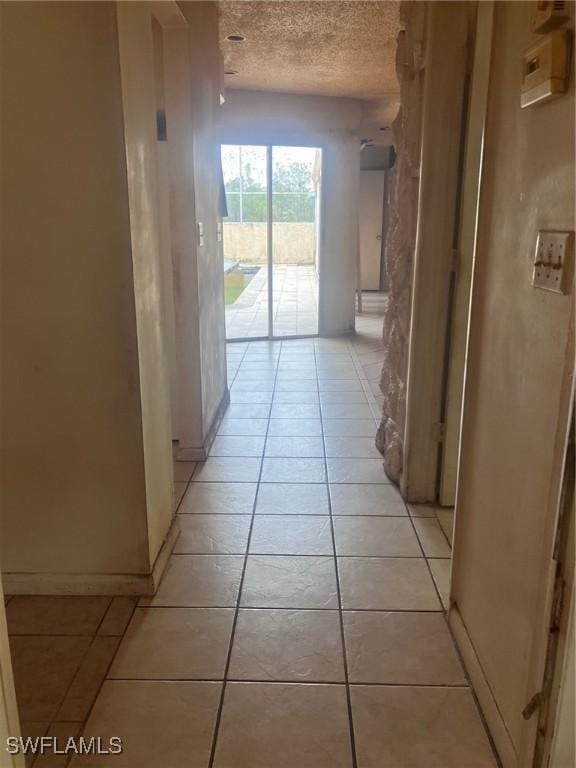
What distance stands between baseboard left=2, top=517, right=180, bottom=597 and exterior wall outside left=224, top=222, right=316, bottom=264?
15.3 feet

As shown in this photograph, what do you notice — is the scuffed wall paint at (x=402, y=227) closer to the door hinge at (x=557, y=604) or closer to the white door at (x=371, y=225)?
the door hinge at (x=557, y=604)

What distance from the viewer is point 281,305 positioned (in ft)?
24.7

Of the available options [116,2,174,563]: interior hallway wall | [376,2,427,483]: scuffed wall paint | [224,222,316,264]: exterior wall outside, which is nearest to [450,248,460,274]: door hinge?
[376,2,427,483]: scuffed wall paint

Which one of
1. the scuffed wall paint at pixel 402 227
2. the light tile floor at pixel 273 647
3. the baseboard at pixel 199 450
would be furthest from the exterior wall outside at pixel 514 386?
the baseboard at pixel 199 450

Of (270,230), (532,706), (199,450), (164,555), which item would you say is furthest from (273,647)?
(270,230)

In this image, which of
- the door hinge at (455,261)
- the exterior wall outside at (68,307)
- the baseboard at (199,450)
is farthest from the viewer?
the baseboard at (199,450)

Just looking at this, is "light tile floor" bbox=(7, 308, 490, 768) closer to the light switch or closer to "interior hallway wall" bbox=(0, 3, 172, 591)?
"interior hallway wall" bbox=(0, 3, 172, 591)

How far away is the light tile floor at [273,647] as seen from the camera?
4.91 ft

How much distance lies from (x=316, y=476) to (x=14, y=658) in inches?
65.1

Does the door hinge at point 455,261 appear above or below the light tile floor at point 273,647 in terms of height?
above

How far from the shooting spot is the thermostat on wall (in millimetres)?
1099

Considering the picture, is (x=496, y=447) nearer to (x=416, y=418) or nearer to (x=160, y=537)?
(x=416, y=418)

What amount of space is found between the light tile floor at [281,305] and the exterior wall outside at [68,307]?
4653 mm

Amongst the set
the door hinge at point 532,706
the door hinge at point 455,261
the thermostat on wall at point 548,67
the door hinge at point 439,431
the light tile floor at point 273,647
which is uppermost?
the thermostat on wall at point 548,67
